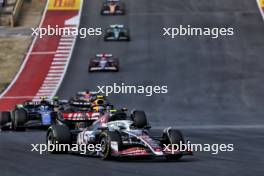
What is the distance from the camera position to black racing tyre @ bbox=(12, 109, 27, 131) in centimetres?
3138

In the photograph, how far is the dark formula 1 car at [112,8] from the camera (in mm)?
64438

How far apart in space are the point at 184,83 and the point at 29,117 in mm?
16125

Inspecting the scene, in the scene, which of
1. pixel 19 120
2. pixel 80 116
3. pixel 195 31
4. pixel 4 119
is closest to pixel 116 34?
pixel 195 31

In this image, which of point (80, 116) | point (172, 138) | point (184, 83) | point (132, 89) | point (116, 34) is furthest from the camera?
point (116, 34)

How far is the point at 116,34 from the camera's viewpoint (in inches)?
2282

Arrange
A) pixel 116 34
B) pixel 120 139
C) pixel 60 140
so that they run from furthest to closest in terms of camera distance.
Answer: pixel 116 34 < pixel 60 140 < pixel 120 139

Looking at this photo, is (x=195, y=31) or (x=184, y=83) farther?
(x=195, y=31)

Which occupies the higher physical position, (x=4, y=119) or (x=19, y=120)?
(x=4, y=119)

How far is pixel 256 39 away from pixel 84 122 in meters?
34.3

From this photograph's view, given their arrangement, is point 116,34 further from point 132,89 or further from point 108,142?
point 108,142

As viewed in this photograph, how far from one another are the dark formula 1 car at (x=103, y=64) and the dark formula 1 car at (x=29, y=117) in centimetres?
1746

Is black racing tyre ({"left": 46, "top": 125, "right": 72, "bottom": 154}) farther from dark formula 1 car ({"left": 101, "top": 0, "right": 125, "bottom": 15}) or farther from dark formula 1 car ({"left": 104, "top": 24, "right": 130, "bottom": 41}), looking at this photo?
dark formula 1 car ({"left": 101, "top": 0, "right": 125, "bottom": 15})

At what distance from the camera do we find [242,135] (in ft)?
91.9

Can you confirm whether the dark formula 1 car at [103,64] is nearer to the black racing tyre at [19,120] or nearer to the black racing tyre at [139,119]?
the black racing tyre at [19,120]
